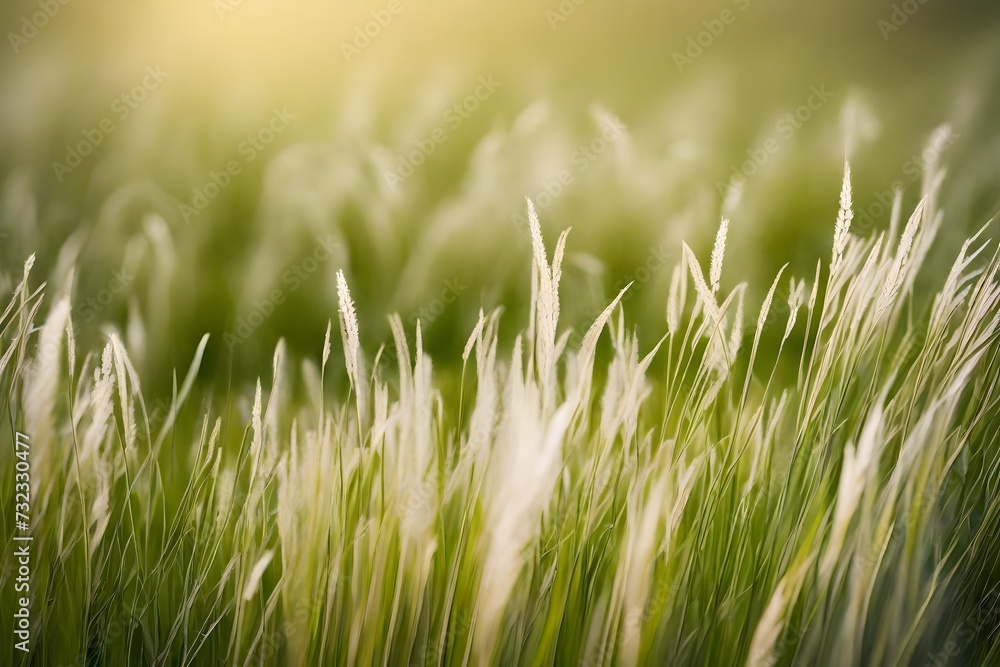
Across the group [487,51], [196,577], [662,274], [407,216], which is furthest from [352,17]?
[196,577]

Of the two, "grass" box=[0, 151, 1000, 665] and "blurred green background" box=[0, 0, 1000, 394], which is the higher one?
"blurred green background" box=[0, 0, 1000, 394]

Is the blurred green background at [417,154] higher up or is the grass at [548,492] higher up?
the blurred green background at [417,154]

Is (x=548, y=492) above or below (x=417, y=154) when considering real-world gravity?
below

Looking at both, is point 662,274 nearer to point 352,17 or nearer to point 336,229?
point 336,229
